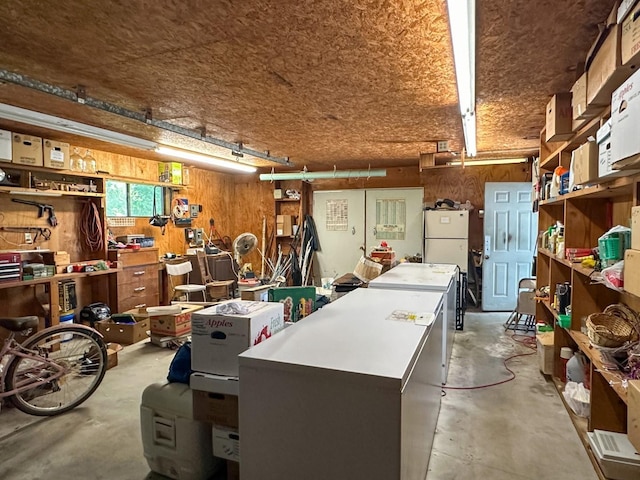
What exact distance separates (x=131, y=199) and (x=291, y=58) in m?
4.25

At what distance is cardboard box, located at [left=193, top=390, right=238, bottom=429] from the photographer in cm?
185

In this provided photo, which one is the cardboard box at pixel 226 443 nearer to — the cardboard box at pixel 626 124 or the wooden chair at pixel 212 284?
the cardboard box at pixel 626 124

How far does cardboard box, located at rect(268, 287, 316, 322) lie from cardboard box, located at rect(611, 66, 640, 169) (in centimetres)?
200

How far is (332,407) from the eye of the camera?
133 centimetres

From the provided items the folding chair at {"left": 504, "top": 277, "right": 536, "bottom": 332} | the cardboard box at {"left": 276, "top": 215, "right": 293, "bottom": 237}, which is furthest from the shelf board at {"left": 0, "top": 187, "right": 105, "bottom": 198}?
the folding chair at {"left": 504, "top": 277, "right": 536, "bottom": 332}

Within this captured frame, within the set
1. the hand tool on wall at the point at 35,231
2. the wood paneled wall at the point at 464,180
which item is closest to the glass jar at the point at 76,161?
the hand tool on wall at the point at 35,231

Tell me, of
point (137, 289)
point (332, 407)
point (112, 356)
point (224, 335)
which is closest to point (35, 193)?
point (137, 289)

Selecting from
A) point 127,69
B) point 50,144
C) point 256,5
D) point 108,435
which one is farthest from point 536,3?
point 50,144

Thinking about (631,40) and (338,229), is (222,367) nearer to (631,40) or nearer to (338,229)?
(631,40)

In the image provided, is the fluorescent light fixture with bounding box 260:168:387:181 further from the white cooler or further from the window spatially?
the white cooler

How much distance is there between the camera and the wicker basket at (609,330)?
7.06ft

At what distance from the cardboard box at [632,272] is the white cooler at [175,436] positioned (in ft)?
7.17

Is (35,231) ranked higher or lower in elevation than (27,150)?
lower

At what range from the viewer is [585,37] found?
2066 millimetres
